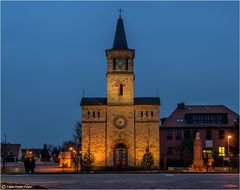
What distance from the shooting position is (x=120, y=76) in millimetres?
65188

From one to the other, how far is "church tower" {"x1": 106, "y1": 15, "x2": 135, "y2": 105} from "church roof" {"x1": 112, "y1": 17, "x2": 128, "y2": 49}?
19.7 inches

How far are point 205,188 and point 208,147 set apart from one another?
56.6 meters

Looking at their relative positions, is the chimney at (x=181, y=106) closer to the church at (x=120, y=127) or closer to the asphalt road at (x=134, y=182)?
the church at (x=120, y=127)

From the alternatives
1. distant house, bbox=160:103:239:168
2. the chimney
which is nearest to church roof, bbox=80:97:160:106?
distant house, bbox=160:103:239:168

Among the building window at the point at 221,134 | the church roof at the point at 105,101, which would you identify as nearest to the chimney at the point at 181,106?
the building window at the point at 221,134

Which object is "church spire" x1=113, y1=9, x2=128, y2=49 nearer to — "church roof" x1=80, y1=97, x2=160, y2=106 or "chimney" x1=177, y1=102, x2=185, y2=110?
"church roof" x1=80, y1=97, x2=160, y2=106

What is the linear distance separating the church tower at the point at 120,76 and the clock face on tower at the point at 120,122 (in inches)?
81.7

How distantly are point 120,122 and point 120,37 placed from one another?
11.6 metres

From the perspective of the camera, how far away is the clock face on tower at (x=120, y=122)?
63875 mm

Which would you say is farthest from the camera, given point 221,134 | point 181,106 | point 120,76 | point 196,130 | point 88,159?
point 181,106

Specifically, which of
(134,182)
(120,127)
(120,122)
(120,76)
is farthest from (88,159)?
(134,182)

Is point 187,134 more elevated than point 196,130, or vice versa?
point 196,130

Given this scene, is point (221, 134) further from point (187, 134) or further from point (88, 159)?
point (88, 159)

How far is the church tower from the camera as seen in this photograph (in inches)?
2559
